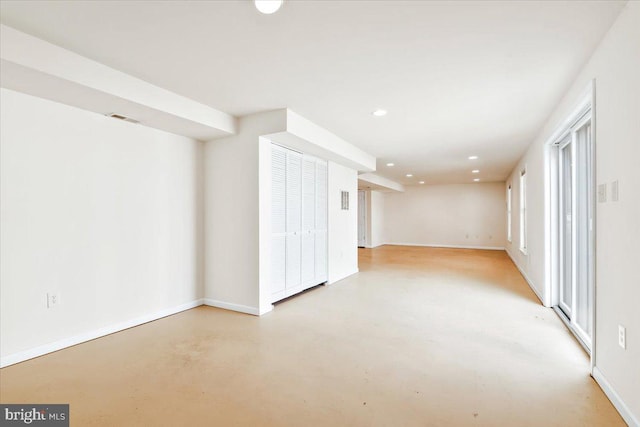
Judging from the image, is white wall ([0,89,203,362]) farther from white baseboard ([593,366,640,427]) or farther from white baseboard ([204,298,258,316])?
white baseboard ([593,366,640,427])

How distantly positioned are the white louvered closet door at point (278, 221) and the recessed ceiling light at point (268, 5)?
2.31m

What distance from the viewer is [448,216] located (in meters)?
11.5

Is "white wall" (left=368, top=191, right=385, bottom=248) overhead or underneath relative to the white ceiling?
underneath

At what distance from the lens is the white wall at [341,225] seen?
5555 millimetres

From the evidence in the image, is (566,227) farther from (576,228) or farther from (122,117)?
(122,117)

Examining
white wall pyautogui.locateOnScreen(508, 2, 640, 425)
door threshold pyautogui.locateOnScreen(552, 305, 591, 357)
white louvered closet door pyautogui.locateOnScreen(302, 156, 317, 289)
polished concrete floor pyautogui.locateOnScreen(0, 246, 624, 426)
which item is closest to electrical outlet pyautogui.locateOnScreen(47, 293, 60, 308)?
polished concrete floor pyautogui.locateOnScreen(0, 246, 624, 426)

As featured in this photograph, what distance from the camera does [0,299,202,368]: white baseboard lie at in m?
2.50

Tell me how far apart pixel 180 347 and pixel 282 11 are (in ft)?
9.40

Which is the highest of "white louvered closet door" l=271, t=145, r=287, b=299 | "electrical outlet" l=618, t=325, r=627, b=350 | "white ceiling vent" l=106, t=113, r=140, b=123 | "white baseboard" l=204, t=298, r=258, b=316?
"white ceiling vent" l=106, t=113, r=140, b=123

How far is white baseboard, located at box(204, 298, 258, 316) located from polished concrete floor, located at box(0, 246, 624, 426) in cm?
13

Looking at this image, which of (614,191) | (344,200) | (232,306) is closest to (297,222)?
(232,306)

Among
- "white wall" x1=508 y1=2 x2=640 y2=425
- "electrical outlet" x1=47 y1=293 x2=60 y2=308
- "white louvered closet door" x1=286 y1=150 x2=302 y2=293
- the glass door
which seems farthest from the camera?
"white louvered closet door" x1=286 y1=150 x2=302 y2=293

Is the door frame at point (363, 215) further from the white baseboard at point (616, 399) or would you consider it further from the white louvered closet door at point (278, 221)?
the white baseboard at point (616, 399)

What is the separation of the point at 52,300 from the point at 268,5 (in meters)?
3.05
